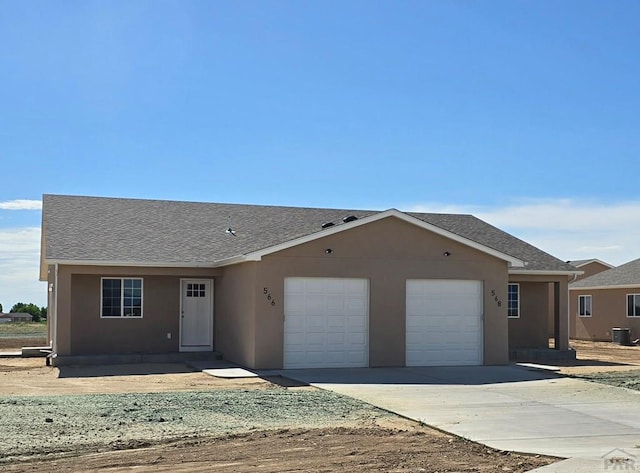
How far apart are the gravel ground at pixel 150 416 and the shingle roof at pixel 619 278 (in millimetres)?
24669

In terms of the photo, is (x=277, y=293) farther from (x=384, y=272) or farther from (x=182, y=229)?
(x=182, y=229)

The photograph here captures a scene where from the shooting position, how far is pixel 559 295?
84.4 ft

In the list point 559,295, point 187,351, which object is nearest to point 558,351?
point 559,295

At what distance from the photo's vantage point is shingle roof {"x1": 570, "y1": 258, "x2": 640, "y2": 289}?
35691 mm

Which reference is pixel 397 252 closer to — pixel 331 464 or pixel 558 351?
pixel 558 351

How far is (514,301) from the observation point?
1048 inches

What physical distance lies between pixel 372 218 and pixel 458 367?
4.42 meters

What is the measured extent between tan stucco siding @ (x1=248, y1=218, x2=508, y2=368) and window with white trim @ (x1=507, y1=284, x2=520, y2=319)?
5.31m

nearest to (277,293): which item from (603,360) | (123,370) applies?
(123,370)

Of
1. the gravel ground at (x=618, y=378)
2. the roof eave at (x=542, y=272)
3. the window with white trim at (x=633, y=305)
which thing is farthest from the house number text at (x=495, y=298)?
the window with white trim at (x=633, y=305)

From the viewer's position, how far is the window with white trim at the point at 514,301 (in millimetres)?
26516

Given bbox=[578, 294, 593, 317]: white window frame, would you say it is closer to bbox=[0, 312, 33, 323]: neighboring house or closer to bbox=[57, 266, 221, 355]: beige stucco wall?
bbox=[57, 266, 221, 355]: beige stucco wall

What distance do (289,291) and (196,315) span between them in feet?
17.0

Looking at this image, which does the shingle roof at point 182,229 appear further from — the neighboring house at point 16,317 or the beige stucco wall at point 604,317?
the neighboring house at point 16,317
